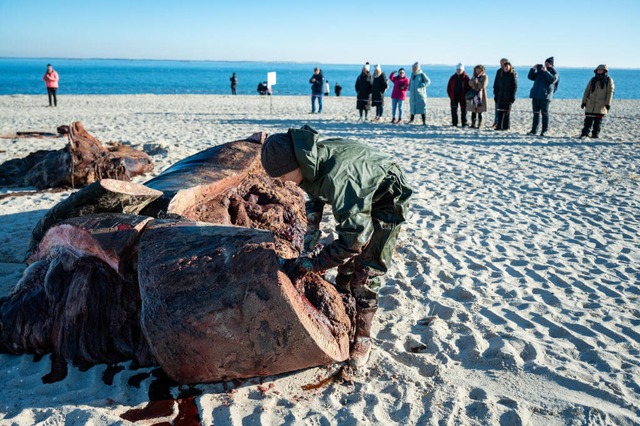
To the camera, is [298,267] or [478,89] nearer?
[298,267]

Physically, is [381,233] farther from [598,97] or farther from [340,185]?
[598,97]

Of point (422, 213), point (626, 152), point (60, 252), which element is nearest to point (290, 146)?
point (60, 252)

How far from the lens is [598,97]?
11.8 metres

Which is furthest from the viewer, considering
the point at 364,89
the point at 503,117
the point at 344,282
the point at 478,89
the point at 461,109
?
the point at 364,89

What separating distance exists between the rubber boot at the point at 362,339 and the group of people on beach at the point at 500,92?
10.6m

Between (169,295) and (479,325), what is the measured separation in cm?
217

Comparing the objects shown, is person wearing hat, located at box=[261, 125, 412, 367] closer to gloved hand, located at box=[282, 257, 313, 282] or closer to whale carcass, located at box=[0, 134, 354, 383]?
gloved hand, located at box=[282, 257, 313, 282]

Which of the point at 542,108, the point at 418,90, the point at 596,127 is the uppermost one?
the point at 418,90

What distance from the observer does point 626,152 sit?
10.3 meters

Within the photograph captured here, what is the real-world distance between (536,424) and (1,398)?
2829 mm

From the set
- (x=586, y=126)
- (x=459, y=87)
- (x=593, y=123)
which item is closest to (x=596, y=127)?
(x=593, y=123)

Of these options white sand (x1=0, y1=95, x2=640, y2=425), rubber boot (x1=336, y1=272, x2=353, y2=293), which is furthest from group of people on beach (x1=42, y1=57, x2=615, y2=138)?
rubber boot (x1=336, y1=272, x2=353, y2=293)

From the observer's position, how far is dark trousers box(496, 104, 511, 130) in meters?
13.1

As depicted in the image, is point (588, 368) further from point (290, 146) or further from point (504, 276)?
point (290, 146)
